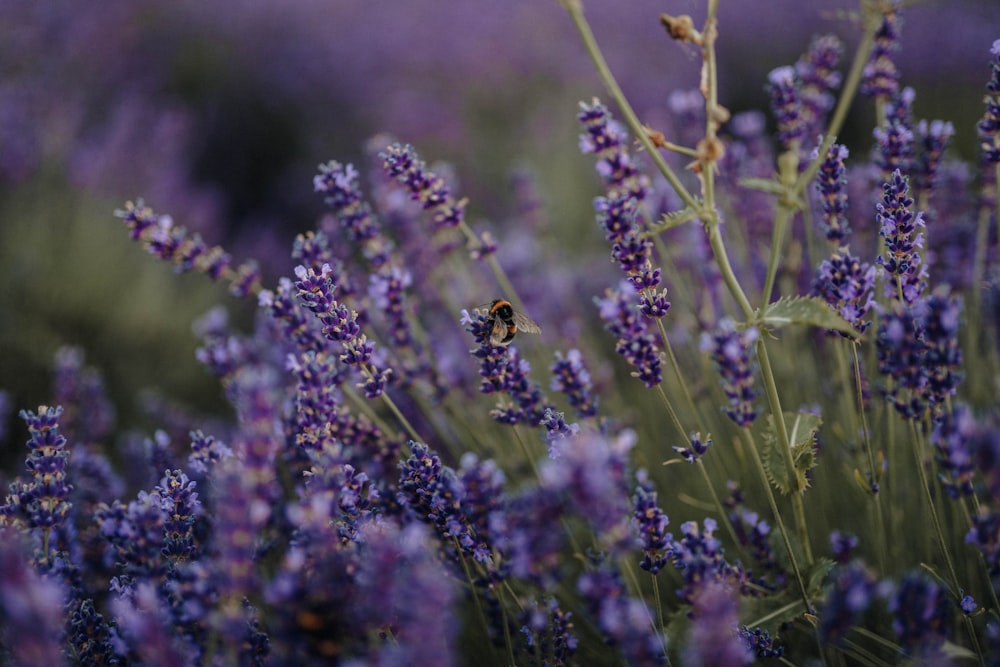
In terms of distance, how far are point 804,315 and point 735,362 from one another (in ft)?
0.48

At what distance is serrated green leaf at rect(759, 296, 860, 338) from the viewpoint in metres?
1.40

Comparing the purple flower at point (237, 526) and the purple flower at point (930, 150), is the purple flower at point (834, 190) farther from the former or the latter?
the purple flower at point (237, 526)

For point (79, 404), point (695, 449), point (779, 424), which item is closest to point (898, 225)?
point (779, 424)

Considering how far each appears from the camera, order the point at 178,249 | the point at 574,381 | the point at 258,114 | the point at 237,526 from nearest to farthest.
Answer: the point at 237,526
the point at 574,381
the point at 178,249
the point at 258,114

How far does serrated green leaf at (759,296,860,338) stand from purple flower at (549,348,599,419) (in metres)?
0.40

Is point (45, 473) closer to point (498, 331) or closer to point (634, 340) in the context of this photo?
point (498, 331)

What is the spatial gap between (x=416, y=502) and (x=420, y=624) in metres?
0.63

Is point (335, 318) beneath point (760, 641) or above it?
above

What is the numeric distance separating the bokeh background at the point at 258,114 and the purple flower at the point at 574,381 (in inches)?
64.3

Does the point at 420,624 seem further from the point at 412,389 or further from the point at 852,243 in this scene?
the point at 852,243

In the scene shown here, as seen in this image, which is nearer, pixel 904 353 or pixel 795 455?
pixel 904 353

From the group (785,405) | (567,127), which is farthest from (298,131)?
(785,405)

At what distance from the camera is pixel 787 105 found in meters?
2.12

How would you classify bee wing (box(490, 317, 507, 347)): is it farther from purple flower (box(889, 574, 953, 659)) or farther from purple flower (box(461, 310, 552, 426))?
purple flower (box(889, 574, 953, 659))
